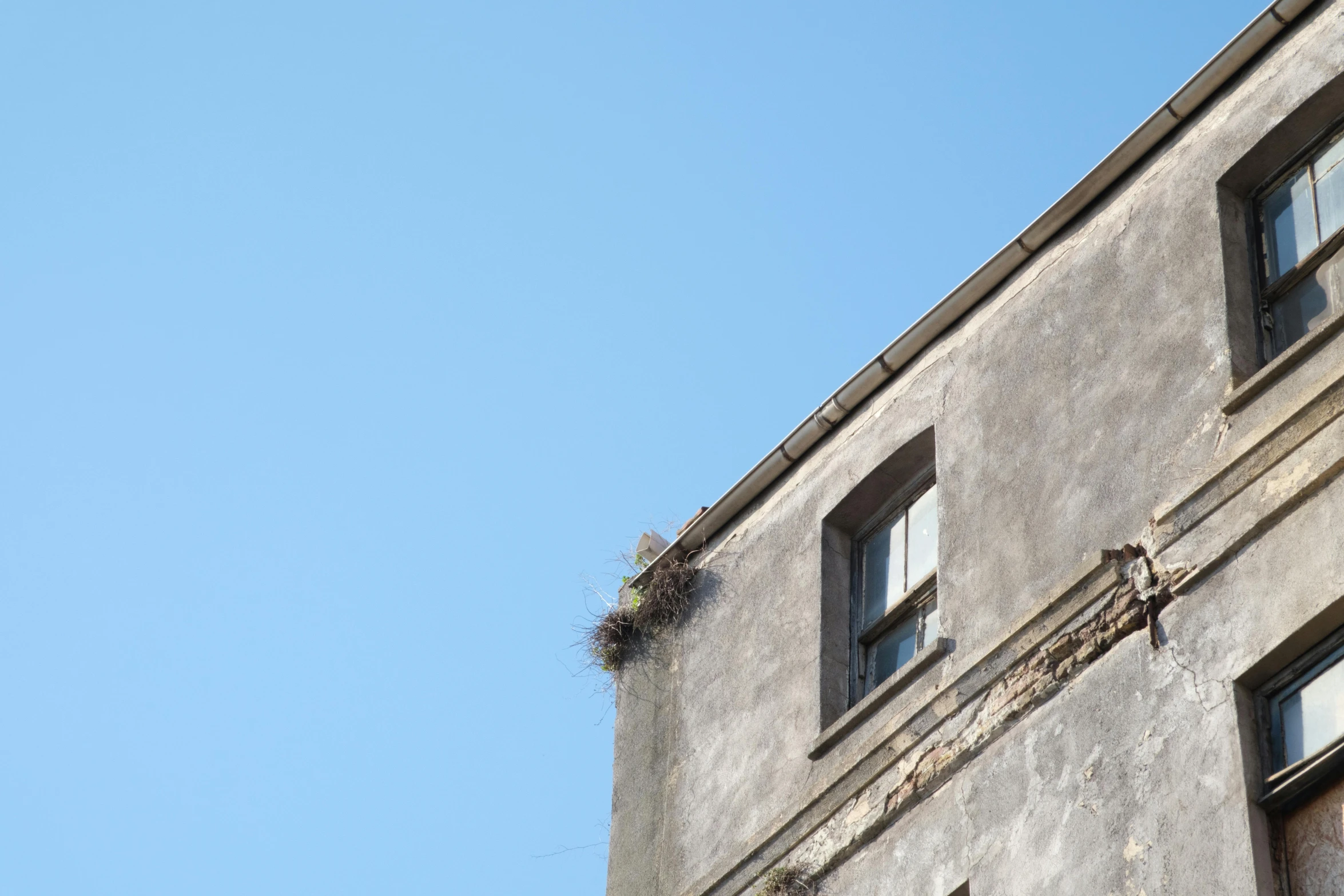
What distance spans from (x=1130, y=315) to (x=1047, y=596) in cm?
154

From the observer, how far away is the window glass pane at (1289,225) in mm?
9578

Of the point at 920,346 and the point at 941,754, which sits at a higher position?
the point at 920,346

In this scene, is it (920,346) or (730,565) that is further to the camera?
(730,565)

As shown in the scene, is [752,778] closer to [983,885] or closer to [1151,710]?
[983,885]

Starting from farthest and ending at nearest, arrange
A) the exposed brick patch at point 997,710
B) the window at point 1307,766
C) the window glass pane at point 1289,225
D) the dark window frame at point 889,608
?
1. the dark window frame at point 889,608
2. the window glass pane at point 1289,225
3. the exposed brick patch at point 997,710
4. the window at point 1307,766

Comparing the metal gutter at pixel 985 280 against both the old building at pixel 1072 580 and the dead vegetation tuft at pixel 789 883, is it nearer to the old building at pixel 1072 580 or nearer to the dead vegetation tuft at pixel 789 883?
the old building at pixel 1072 580

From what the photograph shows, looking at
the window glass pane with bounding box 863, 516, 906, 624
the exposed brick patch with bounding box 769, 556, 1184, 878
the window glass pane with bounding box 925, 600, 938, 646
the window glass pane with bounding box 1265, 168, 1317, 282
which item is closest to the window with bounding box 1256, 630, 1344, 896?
the exposed brick patch with bounding box 769, 556, 1184, 878

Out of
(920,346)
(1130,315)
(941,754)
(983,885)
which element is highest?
(920,346)

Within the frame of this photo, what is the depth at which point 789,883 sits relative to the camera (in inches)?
409

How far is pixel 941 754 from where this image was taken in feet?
32.0

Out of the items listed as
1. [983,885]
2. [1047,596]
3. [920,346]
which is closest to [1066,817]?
[983,885]

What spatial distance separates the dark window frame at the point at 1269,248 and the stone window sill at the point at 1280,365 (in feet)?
0.73

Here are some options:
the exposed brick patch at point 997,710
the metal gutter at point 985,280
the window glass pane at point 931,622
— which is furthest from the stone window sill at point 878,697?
the metal gutter at point 985,280

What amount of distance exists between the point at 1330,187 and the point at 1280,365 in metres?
1.20
